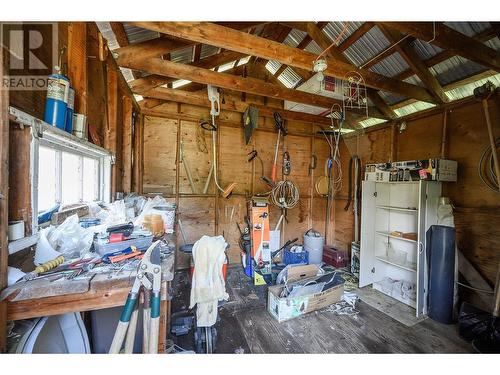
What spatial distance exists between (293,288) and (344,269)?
1.82m

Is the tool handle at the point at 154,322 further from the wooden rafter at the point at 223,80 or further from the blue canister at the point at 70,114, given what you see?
the wooden rafter at the point at 223,80

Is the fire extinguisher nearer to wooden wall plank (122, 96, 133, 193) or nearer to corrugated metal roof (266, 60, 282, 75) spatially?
wooden wall plank (122, 96, 133, 193)

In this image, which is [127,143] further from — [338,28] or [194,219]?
[338,28]

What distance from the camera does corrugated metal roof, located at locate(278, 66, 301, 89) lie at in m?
3.70

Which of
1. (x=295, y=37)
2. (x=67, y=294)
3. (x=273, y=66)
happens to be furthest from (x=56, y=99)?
(x=273, y=66)

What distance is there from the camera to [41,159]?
137 centimetres

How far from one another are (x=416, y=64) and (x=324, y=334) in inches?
130

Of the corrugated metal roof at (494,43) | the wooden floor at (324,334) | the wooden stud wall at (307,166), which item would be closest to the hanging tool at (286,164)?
the wooden stud wall at (307,166)

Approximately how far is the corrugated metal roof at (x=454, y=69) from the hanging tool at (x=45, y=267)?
167 inches

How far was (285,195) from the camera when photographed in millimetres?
4031

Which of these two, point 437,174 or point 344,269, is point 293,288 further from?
point 437,174

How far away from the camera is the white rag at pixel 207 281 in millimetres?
1604
